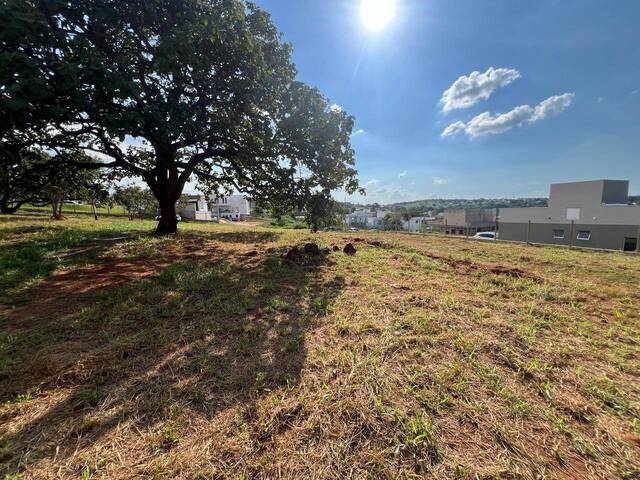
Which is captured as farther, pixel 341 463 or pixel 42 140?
pixel 42 140

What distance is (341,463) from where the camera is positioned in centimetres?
140

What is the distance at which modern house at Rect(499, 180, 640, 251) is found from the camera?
17328mm

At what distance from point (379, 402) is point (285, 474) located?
2.44 feet

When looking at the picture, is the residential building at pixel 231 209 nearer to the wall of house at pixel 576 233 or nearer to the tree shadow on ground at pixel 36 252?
the wall of house at pixel 576 233

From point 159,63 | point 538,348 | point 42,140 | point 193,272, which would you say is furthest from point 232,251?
point 538,348

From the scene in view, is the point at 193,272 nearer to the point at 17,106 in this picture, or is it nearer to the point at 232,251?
the point at 232,251

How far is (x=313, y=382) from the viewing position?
199cm

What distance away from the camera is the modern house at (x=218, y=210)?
41344mm

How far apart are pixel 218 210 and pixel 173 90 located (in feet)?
161

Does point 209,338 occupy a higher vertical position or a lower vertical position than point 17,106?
lower

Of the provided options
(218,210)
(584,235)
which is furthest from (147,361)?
(218,210)

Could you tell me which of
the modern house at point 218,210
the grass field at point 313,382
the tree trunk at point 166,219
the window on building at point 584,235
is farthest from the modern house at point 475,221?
the grass field at point 313,382

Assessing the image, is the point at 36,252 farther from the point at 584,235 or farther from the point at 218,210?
the point at 218,210

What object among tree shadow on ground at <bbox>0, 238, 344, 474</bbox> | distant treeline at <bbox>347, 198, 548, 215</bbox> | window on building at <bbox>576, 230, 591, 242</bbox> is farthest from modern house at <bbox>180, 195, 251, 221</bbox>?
tree shadow on ground at <bbox>0, 238, 344, 474</bbox>
